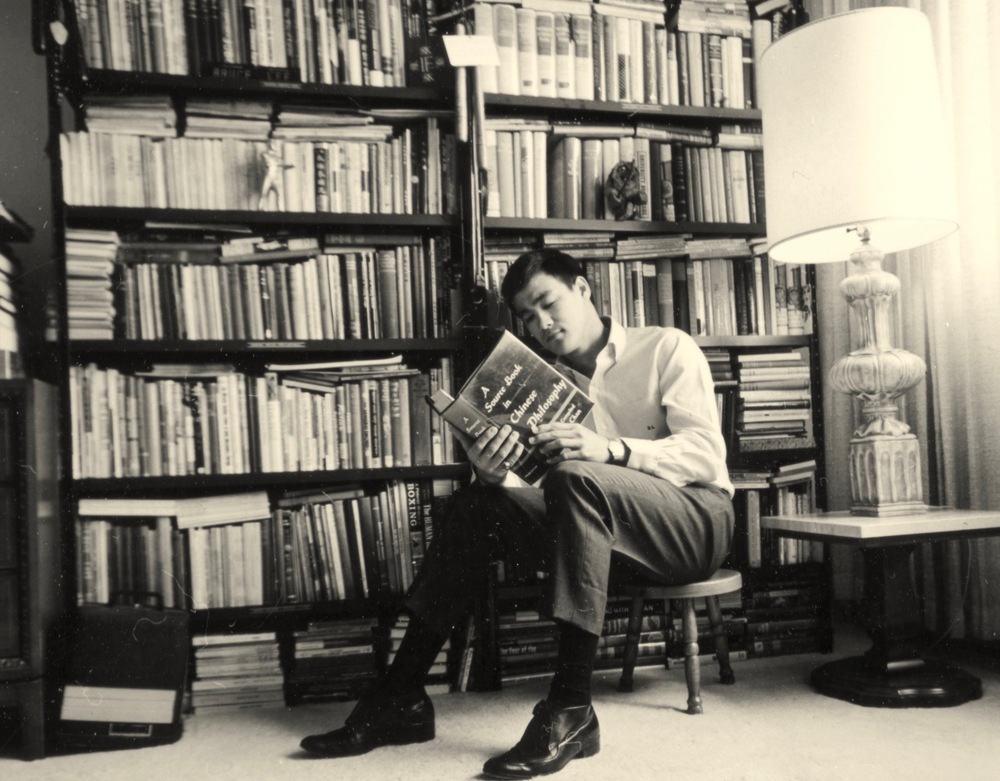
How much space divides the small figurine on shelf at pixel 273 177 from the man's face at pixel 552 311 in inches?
25.4

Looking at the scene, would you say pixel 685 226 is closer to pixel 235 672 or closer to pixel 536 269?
pixel 536 269

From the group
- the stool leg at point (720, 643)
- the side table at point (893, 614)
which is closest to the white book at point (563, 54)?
the side table at point (893, 614)

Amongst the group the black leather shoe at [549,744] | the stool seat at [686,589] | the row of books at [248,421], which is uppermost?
the row of books at [248,421]

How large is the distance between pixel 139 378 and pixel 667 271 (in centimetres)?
137

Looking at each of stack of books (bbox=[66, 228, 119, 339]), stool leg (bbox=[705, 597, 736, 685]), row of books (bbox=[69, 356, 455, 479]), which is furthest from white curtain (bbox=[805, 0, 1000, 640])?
stack of books (bbox=[66, 228, 119, 339])

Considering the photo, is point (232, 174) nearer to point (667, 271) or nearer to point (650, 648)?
point (667, 271)

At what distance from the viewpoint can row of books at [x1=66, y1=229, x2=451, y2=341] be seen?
6.16 feet

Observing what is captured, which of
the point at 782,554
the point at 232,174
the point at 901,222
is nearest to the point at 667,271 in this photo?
the point at 901,222

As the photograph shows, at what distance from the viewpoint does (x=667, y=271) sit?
7.04ft

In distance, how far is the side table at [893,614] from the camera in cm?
162

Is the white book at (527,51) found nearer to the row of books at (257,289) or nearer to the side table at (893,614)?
the row of books at (257,289)

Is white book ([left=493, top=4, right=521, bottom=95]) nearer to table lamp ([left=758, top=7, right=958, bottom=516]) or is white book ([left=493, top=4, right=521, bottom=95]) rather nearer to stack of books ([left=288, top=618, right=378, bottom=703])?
table lamp ([left=758, top=7, right=958, bottom=516])

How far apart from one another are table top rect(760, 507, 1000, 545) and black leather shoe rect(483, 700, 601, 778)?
24.9 inches

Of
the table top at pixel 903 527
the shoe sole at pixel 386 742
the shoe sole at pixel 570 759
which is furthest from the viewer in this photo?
the table top at pixel 903 527
